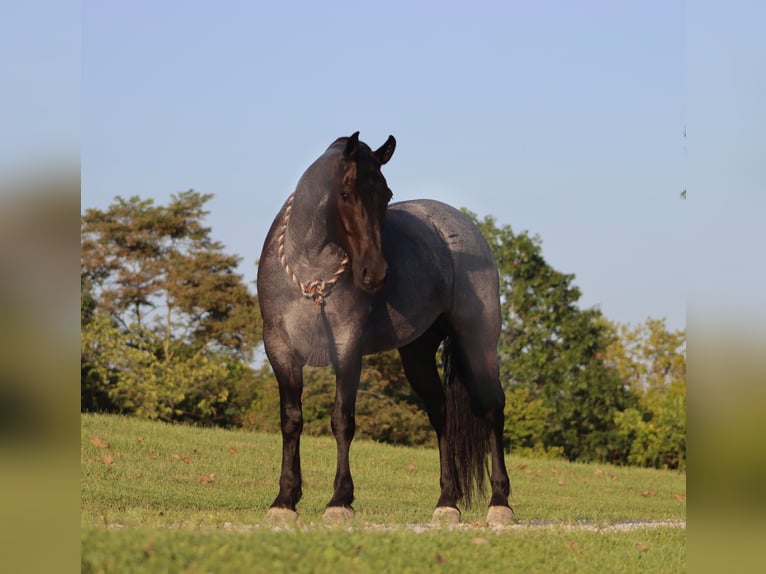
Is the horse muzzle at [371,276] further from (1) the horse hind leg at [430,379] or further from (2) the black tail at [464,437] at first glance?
(2) the black tail at [464,437]

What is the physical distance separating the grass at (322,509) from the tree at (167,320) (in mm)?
5719

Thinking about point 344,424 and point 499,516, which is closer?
point 344,424

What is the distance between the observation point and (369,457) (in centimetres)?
1678

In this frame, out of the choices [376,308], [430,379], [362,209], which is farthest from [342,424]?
[430,379]

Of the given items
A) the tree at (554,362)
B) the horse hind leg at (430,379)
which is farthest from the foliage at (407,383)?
the horse hind leg at (430,379)

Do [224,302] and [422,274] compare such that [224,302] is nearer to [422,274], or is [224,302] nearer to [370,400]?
[370,400]

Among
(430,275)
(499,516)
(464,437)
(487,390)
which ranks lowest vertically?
(499,516)

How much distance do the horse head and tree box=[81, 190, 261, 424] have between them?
1504 cm

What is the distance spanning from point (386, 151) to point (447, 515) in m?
3.18

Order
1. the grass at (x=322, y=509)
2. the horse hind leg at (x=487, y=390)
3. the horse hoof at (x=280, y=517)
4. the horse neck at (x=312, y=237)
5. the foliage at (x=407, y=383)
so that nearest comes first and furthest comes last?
1. the grass at (x=322, y=509)
2. the horse hoof at (x=280, y=517)
3. the horse neck at (x=312, y=237)
4. the horse hind leg at (x=487, y=390)
5. the foliage at (x=407, y=383)

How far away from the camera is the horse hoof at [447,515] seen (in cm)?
879

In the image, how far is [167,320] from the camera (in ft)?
90.8

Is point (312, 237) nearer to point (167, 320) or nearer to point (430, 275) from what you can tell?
point (430, 275)
